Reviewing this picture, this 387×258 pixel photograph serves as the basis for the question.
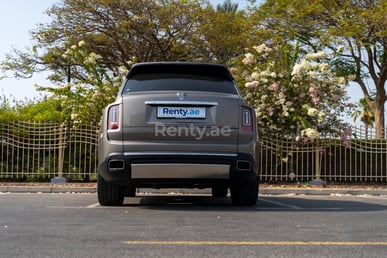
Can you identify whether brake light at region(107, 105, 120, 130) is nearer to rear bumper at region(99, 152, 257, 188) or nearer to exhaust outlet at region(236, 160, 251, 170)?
rear bumper at region(99, 152, 257, 188)

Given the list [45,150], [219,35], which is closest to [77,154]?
[45,150]

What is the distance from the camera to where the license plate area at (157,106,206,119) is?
6.50 metres

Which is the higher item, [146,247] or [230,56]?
[230,56]

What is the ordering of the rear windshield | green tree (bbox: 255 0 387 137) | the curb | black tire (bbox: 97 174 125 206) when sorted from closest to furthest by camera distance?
the rear windshield
black tire (bbox: 97 174 125 206)
the curb
green tree (bbox: 255 0 387 137)

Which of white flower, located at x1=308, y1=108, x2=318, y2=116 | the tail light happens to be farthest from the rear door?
white flower, located at x1=308, y1=108, x2=318, y2=116

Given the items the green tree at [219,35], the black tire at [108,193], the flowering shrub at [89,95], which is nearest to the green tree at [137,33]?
the green tree at [219,35]

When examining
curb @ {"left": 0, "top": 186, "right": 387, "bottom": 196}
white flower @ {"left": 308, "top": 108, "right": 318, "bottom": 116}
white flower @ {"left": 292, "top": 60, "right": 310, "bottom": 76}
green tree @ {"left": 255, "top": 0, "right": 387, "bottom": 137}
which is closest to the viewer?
curb @ {"left": 0, "top": 186, "right": 387, "bottom": 196}

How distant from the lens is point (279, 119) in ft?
47.3

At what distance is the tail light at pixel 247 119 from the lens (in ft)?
22.0

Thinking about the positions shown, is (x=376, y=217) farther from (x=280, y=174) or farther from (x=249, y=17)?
(x=249, y=17)

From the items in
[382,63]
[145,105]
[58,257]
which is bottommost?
[58,257]

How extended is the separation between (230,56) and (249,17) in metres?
3.13

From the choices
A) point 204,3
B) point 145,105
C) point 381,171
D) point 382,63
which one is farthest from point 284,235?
point 382,63

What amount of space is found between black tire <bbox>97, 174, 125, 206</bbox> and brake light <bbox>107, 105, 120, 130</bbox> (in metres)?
0.75
